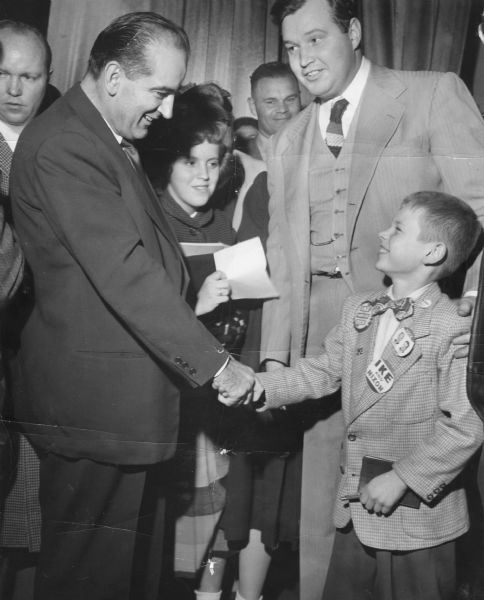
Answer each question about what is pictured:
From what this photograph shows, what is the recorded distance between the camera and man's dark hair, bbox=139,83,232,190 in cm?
168

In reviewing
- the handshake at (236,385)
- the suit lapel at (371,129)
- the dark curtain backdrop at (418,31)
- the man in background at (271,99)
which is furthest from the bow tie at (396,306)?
the dark curtain backdrop at (418,31)

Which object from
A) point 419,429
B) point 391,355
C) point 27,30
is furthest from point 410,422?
point 27,30

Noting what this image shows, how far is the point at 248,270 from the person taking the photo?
1761 mm

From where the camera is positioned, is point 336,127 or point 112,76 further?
point 336,127

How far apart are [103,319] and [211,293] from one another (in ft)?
0.95

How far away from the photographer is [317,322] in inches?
68.9

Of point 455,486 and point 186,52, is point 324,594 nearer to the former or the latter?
point 455,486

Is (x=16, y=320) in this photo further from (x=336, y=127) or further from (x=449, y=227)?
(x=449, y=227)

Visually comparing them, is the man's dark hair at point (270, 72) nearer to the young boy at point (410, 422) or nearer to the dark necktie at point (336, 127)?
the dark necktie at point (336, 127)

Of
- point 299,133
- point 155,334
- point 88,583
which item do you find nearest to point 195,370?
point 155,334

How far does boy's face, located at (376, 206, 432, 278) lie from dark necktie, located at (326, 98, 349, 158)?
245mm

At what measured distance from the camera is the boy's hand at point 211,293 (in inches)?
67.2

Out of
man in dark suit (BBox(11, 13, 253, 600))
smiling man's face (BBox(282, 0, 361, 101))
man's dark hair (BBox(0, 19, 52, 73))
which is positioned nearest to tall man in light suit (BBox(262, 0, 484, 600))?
smiling man's face (BBox(282, 0, 361, 101))

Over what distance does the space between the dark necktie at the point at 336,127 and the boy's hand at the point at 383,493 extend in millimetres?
783
